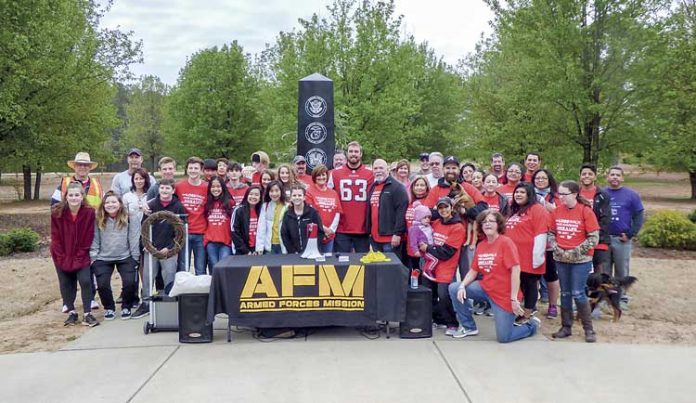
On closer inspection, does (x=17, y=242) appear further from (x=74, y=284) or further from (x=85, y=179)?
(x=74, y=284)

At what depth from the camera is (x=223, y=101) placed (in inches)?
1147

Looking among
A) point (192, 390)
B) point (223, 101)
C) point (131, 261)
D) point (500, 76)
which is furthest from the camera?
point (223, 101)

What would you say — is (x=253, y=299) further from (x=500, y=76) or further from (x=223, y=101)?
(x=223, y=101)

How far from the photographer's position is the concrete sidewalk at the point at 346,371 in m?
4.46

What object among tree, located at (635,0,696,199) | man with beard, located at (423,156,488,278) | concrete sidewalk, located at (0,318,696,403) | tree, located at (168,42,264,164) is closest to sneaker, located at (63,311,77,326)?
concrete sidewalk, located at (0,318,696,403)

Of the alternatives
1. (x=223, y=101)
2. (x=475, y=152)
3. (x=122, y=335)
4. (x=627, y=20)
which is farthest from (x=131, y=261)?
(x=223, y=101)

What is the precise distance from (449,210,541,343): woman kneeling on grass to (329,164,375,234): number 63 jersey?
1.69 m

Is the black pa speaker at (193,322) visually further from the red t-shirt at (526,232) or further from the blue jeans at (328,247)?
the red t-shirt at (526,232)

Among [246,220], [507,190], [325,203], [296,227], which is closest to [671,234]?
[507,190]

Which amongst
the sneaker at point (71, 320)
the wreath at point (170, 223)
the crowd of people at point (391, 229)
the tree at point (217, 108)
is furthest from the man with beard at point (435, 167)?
the tree at point (217, 108)

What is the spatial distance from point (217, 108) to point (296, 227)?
2345 cm

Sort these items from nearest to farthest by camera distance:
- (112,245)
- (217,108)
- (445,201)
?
(445,201), (112,245), (217,108)

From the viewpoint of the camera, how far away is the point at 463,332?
5.96 m

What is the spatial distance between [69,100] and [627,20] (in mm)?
15416
